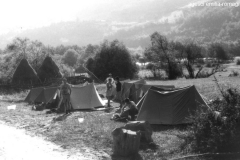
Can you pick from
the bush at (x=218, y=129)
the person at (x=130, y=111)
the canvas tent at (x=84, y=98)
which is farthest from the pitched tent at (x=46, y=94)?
the bush at (x=218, y=129)

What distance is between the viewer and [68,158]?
322 inches

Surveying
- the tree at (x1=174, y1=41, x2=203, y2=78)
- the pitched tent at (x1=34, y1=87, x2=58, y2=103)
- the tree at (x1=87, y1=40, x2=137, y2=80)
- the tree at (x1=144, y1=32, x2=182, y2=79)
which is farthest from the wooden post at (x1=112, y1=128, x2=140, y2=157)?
the tree at (x1=144, y1=32, x2=182, y2=79)

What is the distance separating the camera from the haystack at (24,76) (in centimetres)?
3092

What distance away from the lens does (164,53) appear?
145ft

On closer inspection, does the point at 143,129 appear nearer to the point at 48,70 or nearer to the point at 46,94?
the point at 46,94

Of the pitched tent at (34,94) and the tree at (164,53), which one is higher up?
the tree at (164,53)

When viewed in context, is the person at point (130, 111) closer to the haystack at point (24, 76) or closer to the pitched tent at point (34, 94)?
the pitched tent at point (34, 94)

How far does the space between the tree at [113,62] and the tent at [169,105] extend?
96.0ft

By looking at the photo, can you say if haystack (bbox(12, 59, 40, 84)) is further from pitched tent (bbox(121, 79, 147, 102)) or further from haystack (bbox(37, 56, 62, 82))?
pitched tent (bbox(121, 79, 147, 102))

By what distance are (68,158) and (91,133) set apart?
250 cm

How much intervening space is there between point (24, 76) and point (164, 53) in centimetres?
2081

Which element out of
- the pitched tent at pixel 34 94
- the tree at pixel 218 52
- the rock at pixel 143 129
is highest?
the tree at pixel 218 52

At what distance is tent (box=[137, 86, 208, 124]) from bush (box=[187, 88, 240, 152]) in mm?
2183

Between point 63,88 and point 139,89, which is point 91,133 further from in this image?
point 139,89
